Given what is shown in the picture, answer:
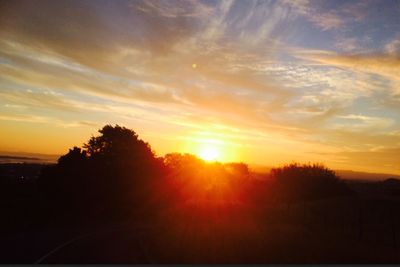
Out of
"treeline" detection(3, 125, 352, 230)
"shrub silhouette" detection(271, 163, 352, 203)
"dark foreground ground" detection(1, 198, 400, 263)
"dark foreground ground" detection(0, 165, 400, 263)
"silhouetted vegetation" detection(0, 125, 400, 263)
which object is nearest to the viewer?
"dark foreground ground" detection(1, 198, 400, 263)

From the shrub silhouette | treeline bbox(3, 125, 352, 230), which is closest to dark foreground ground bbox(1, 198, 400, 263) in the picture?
treeline bbox(3, 125, 352, 230)

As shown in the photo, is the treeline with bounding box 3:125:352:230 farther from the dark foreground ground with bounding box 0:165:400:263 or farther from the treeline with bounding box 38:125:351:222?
the dark foreground ground with bounding box 0:165:400:263

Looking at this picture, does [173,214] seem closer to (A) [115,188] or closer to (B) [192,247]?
(A) [115,188]

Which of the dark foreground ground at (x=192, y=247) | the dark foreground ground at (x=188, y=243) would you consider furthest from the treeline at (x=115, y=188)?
the dark foreground ground at (x=192, y=247)

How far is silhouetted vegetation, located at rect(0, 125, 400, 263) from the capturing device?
26.0 meters

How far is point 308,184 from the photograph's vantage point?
9094cm

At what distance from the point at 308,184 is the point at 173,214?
43858mm

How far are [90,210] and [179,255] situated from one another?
34.6 metres

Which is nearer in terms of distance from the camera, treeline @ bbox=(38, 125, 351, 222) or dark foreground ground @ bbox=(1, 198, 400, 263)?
dark foreground ground @ bbox=(1, 198, 400, 263)

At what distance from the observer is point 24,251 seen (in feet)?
83.6

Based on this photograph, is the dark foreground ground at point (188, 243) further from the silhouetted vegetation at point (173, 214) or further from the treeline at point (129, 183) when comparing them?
the treeline at point (129, 183)

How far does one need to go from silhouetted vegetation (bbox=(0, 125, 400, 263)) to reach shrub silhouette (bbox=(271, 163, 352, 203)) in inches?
7.6

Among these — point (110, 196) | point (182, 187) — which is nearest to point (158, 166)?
point (182, 187)

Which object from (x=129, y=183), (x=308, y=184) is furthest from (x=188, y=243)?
(x=308, y=184)
